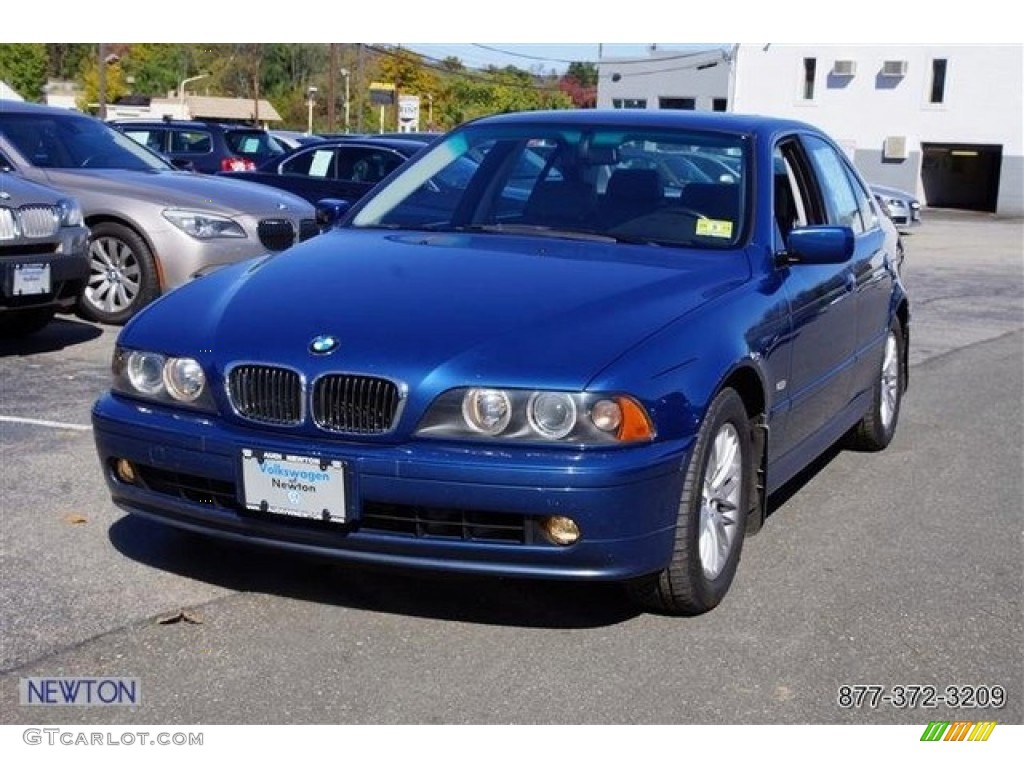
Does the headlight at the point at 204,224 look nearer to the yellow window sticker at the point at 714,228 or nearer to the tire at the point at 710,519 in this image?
the yellow window sticker at the point at 714,228

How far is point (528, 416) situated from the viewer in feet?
11.9

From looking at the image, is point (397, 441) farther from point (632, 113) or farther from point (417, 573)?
point (632, 113)

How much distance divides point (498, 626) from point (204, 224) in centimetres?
607

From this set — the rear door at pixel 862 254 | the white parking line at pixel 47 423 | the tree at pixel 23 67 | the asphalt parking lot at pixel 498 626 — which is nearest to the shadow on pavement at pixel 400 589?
the asphalt parking lot at pixel 498 626

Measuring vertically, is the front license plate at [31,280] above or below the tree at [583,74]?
below

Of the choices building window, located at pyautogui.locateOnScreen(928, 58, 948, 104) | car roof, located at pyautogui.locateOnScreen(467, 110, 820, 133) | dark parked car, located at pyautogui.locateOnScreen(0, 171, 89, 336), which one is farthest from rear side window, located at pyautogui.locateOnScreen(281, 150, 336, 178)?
building window, located at pyautogui.locateOnScreen(928, 58, 948, 104)

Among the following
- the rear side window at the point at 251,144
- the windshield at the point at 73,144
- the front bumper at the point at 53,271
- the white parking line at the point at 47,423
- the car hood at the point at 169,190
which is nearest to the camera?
the white parking line at the point at 47,423

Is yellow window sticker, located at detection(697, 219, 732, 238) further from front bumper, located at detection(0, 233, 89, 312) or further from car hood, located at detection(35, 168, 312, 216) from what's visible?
car hood, located at detection(35, 168, 312, 216)

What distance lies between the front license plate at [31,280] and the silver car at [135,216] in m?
1.00

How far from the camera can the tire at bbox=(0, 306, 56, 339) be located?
8.59 metres

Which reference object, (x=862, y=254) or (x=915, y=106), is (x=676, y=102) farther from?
(x=862, y=254)

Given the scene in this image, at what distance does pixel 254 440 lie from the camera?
149 inches

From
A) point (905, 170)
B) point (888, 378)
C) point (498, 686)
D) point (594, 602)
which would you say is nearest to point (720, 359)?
point (594, 602)

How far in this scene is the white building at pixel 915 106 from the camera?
1636 inches
